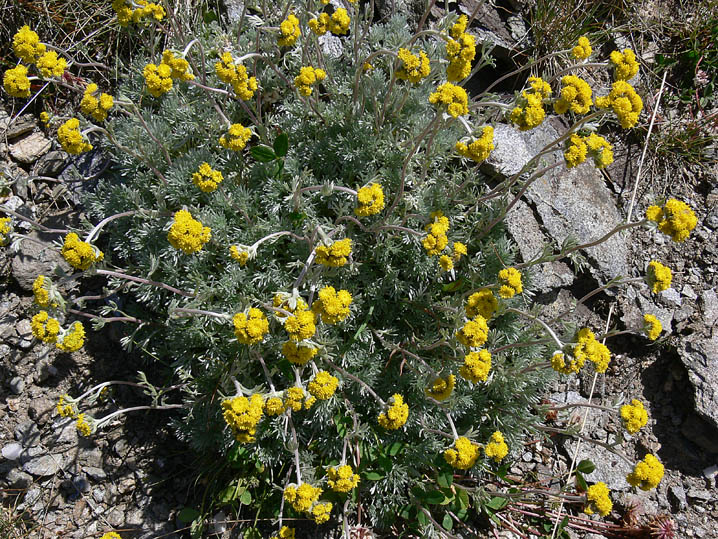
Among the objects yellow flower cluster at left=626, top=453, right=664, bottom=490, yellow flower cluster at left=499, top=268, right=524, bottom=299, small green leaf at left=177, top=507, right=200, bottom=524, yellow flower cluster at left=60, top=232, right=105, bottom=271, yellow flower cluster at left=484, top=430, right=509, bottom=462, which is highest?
yellow flower cluster at left=499, top=268, right=524, bottom=299

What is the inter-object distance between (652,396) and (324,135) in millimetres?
3679

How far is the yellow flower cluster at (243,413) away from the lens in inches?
114

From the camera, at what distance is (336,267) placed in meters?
3.44

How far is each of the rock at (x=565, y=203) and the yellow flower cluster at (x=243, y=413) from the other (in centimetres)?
285

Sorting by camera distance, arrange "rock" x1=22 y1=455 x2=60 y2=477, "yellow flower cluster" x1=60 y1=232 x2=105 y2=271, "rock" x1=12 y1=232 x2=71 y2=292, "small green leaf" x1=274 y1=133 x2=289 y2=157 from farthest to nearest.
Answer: "rock" x1=12 y1=232 x2=71 y2=292, "rock" x1=22 y1=455 x2=60 y2=477, "small green leaf" x1=274 y1=133 x2=289 y2=157, "yellow flower cluster" x1=60 y1=232 x2=105 y2=271

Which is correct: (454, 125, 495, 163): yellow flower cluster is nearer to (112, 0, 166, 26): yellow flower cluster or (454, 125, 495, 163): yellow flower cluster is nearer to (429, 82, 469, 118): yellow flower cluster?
(429, 82, 469, 118): yellow flower cluster

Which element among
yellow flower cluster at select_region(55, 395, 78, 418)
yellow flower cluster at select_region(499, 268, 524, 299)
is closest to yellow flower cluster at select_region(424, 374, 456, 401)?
yellow flower cluster at select_region(499, 268, 524, 299)

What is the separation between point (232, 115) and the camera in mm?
4520

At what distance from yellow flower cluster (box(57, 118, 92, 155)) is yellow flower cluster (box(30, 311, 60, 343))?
3.43 ft

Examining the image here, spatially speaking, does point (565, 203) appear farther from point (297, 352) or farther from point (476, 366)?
point (297, 352)

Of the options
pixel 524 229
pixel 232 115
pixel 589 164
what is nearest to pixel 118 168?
pixel 232 115

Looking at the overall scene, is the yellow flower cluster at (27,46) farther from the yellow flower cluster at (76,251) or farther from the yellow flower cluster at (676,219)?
the yellow flower cluster at (676,219)

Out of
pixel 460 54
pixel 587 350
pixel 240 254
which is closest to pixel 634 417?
pixel 587 350

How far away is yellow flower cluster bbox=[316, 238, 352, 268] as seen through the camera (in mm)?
3012
